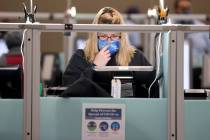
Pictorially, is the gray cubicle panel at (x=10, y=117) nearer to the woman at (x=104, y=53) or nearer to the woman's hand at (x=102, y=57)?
the woman at (x=104, y=53)

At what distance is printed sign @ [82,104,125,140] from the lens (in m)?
2.10

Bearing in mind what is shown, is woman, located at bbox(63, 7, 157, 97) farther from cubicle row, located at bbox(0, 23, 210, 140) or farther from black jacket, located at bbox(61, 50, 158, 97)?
cubicle row, located at bbox(0, 23, 210, 140)

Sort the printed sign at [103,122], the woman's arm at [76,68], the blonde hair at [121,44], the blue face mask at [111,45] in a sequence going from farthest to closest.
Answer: the blonde hair at [121,44] < the blue face mask at [111,45] < the woman's arm at [76,68] < the printed sign at [103,122]

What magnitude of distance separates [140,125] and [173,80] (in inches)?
10.0

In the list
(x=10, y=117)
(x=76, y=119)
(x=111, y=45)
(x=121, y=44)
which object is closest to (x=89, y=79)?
(x=76, y=119)

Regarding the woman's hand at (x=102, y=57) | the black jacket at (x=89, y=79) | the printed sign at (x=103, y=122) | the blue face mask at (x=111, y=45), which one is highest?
the blue face mask at (x=111, y=45)

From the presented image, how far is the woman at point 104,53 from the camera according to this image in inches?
102

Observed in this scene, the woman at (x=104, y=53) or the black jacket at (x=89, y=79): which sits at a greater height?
the woman at (x=104, y=53)

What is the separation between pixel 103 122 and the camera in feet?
6.89

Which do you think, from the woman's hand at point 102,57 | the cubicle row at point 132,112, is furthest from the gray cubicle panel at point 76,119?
the woman's hand at point 102,57

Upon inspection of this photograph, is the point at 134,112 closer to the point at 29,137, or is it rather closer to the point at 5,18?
the point at 29,137

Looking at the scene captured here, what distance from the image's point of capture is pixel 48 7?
7.26m

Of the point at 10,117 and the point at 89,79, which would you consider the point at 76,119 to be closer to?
the point at 89,79

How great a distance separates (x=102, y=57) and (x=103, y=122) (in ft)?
2.03
